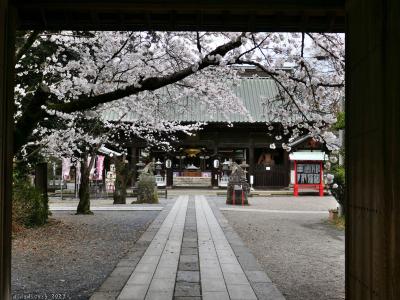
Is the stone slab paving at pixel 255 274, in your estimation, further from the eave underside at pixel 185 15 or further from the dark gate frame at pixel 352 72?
the eave underside at pixel 185 15

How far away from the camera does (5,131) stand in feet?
13.0

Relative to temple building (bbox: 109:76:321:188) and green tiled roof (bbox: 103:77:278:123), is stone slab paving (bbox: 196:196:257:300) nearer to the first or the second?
green tiled roof (bbox: 103:77:278:123)

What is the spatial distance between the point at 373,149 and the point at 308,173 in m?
25.5

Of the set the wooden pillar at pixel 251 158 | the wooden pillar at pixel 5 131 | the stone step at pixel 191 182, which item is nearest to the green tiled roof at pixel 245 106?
the wooden pillar at pixel 251 158

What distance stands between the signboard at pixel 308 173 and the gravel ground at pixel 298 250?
1131 centimetres

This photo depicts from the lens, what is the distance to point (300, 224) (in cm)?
1442

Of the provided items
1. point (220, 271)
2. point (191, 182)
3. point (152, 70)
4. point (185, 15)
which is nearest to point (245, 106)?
point (191, 182)

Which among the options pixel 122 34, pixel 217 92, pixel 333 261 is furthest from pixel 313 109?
pixel 122 34

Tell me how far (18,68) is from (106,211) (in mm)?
8268

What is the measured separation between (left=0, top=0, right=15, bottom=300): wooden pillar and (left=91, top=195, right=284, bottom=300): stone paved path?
168 centimetres

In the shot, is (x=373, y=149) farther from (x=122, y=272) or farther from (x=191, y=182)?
(x=191, y=182)

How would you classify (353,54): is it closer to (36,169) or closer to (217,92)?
(217,92)

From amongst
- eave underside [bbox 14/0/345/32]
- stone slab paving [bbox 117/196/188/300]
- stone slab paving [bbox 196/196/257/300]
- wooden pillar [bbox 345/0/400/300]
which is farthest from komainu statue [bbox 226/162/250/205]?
wooden pillar [bbox 345/0/400/300]

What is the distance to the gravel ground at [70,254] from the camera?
6.14 metres
